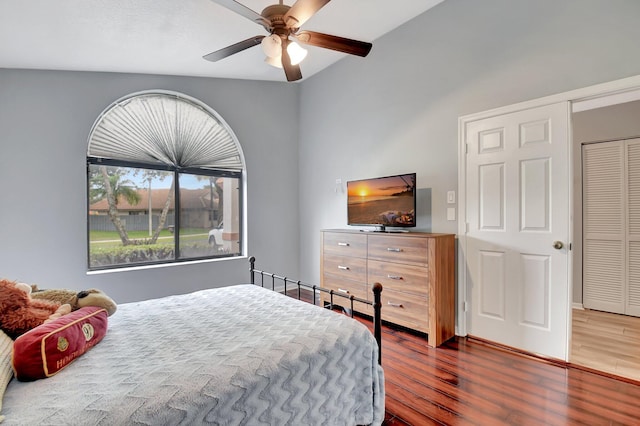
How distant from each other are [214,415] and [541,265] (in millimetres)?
2621

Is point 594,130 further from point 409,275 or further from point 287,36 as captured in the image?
point 287,36

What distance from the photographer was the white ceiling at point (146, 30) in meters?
2.29

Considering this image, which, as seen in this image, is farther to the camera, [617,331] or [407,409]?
[617,331]

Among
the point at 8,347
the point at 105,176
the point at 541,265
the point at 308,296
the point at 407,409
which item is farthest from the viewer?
the point at 308,296

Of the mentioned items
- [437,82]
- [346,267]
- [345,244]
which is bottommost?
[346,267]

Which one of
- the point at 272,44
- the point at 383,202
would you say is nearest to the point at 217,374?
the point at 272,44

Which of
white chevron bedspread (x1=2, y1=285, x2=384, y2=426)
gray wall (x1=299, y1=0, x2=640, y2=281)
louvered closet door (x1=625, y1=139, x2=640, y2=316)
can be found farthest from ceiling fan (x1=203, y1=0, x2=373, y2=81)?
louvered closet door (x1=625, y1=139, x2=640, y2=316)

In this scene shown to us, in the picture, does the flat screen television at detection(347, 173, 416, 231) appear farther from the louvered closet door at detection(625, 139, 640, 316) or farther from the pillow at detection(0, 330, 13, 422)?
the pillow at detection(0, 330, 13, 422)

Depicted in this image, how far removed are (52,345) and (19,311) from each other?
0.39 m

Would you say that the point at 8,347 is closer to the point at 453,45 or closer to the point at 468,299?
the point at 468,299

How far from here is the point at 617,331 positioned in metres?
3.08

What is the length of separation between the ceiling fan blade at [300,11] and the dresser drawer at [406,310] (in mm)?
2357

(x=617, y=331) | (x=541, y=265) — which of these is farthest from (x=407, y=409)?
(x=617, y=331)

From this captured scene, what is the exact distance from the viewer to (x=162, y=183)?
3873 mm
